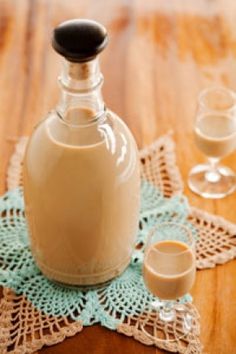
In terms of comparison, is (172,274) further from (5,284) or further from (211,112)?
(211,112)

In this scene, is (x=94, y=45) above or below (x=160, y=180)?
above

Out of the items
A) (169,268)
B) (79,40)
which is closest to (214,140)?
(169,268)

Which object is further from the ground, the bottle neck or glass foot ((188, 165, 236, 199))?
the bottle neck

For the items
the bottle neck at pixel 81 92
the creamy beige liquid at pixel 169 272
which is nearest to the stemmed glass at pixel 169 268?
the creamy beige liquid at pixel 169 272

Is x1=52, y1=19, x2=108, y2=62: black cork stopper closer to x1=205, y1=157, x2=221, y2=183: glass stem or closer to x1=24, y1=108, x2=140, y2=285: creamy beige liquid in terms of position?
x1=24, y1=108, x2=140, y2=285: creamy beige liquid

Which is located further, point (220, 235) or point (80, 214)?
point (220, 235)

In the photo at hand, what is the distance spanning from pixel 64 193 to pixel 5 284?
7.8 inches

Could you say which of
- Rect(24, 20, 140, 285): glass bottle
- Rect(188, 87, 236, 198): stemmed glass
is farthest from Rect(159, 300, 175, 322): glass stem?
Rect(188, 87, 236, 198): stemmed glass

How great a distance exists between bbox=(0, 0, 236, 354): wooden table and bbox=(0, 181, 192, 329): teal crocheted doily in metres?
0.08

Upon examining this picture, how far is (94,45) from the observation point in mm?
993

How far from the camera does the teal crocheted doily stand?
1.14 m

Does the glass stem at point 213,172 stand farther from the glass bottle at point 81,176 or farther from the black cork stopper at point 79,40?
the black cork stopper at point 79,40

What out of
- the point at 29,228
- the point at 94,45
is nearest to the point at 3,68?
the point at 29,228

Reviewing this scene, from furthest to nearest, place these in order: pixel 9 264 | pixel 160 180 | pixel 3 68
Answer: pixel 3 68, pixel 160 180, pixel 9 264
